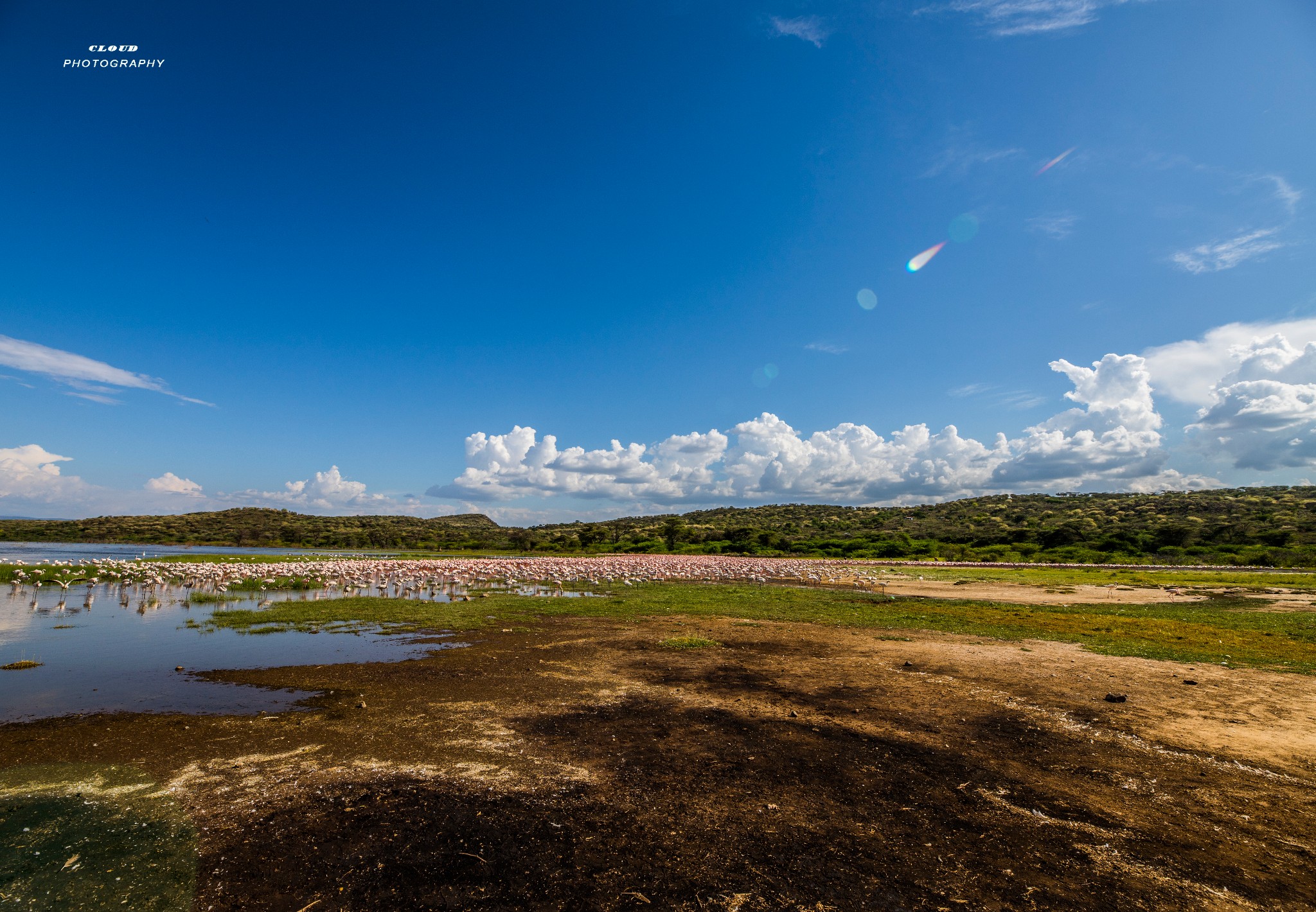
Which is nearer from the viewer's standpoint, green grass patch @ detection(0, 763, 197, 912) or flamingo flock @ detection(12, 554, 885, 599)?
green grass patch @ detection(0, 763, 197, 912)

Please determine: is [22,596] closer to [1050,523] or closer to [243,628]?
[243,628]

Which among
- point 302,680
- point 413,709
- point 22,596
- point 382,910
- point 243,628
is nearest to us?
point 382,910

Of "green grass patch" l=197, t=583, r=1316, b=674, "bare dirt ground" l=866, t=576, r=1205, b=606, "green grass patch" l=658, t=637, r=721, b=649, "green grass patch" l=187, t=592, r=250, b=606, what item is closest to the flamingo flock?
"green grass patch" l=187, t=592, r=250, b=606

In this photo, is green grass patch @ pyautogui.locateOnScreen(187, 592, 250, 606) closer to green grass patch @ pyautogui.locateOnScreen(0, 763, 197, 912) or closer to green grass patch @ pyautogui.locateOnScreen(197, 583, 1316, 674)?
green grass patch @ pyautogui.locateOnScreen(197, 583, 1316, 674)

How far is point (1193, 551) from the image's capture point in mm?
55688

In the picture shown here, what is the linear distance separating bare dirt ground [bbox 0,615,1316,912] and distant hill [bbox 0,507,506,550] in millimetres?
82010

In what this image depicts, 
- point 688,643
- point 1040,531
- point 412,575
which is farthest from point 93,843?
point 1040,531

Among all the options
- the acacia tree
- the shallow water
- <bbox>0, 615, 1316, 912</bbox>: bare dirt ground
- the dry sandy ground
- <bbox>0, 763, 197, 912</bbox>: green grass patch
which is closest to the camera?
<bbox>0, 763, 197, 912</bbox>: green grass patch

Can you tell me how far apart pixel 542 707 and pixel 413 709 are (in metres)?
2.34

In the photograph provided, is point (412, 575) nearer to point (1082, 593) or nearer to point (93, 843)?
point (93, 843)

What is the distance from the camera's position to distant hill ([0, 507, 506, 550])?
92250 millimetres

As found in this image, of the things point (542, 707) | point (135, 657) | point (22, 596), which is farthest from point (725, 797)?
point (22, 596)

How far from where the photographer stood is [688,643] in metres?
15.8

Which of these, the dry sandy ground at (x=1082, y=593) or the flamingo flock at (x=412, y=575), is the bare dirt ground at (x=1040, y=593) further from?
the flamingo flock at (x=412, y=575)
